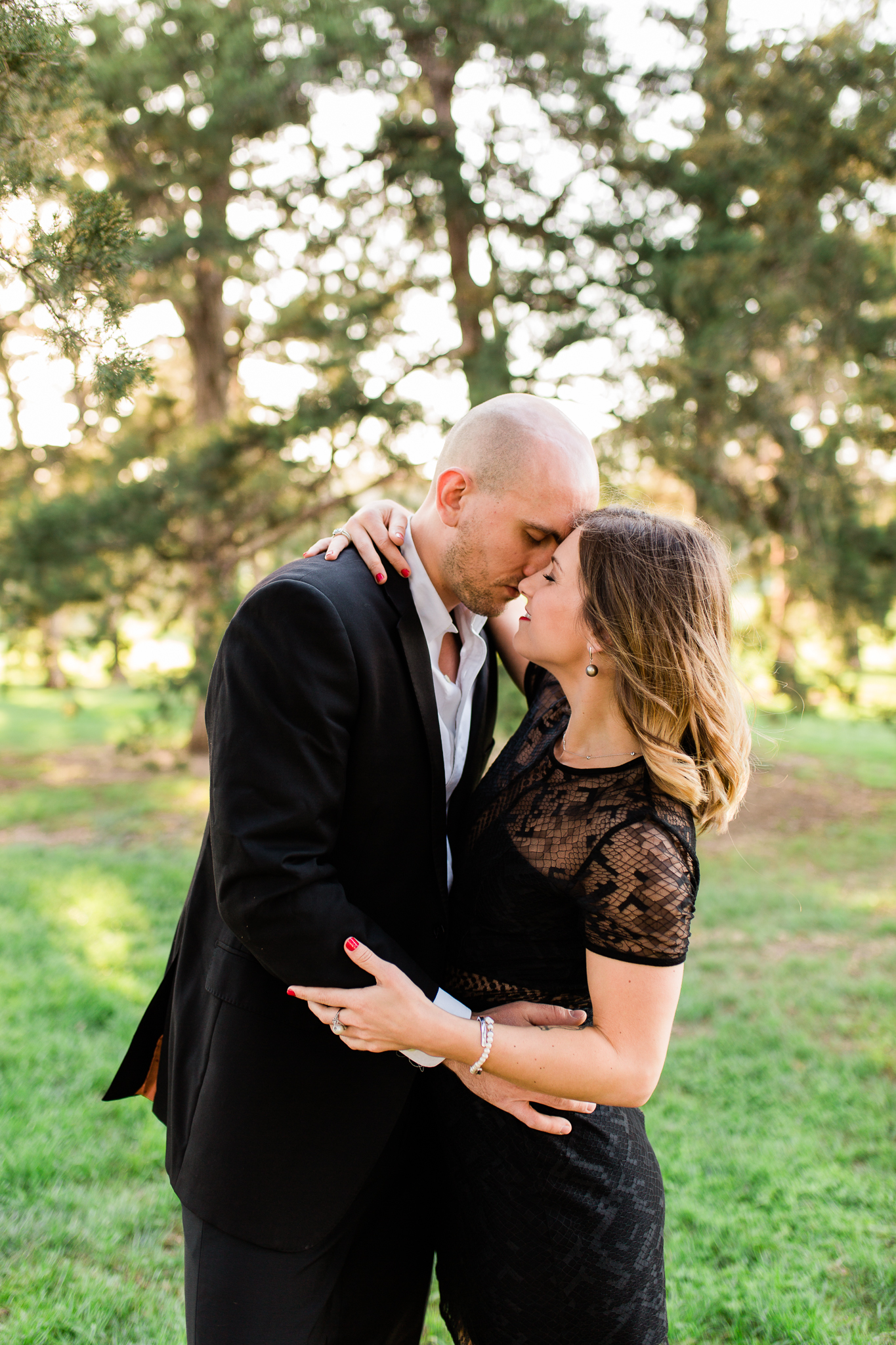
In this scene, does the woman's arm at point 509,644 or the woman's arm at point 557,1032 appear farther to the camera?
the woman's arm at point 509,644

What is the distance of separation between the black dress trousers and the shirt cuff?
37cm

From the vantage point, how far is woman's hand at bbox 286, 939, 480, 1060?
5.31ft

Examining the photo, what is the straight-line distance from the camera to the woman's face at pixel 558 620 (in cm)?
193

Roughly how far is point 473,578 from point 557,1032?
1.09 m

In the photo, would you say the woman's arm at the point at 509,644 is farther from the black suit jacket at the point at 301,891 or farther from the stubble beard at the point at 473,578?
the black suit jacket at the point at 301,891

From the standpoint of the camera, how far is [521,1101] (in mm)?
1782

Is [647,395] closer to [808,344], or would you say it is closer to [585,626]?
[808,344]

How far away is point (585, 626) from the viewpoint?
190 centimetres

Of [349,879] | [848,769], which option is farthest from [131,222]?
[848,769]

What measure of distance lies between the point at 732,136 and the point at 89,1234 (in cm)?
946

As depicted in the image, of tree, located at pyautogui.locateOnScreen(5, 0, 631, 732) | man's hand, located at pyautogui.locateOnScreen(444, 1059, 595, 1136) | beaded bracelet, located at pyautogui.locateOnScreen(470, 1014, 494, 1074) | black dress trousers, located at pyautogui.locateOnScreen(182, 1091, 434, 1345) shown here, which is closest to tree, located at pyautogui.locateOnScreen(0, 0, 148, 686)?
beaded bracelet, located at pyautogui.locateOnScreen(470, 1014, 494, 1074)

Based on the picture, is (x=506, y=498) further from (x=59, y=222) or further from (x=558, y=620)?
(x=59, y=222)

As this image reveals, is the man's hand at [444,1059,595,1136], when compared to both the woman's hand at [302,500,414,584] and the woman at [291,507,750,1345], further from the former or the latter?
the woman's hand at [302,500,414,584]

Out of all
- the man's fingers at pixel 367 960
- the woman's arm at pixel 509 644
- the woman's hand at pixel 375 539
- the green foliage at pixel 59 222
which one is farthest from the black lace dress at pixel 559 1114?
the green foliage at pixel 59 222
